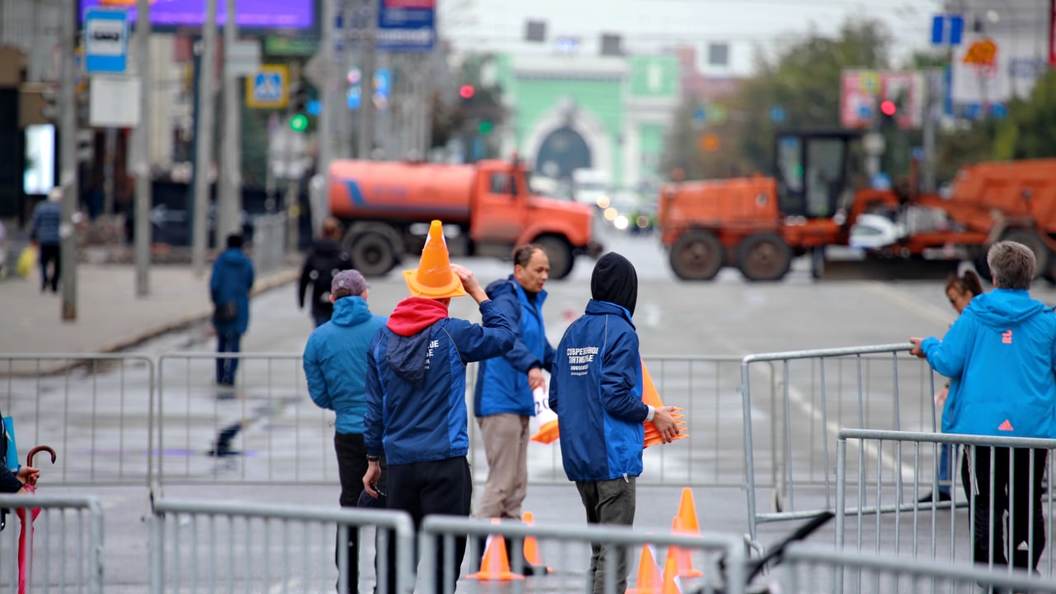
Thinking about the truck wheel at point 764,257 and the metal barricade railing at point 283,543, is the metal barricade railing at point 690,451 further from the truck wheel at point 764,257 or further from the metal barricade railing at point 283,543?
the truck wheel at point 764,257

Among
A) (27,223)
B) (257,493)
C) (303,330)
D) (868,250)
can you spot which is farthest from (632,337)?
(27,223)

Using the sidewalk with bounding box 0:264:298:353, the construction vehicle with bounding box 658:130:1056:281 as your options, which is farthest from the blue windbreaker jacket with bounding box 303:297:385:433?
the construction vehicle with bounding box 658:130:1056:281

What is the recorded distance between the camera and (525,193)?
126 feet

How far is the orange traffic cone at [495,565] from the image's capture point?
9.12m

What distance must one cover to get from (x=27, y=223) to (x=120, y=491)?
29712mm

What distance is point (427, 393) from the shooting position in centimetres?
785

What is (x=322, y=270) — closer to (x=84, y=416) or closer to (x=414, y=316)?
(x=84, y=416)

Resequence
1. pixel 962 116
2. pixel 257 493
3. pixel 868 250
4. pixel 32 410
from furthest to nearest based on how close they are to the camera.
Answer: pixel 962 116
pixel 868 250
pixel 32 410
pixel 257 493

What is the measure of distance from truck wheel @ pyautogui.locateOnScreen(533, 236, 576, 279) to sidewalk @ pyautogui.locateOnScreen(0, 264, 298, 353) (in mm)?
4900

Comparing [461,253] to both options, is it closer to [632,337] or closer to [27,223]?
[27,223]

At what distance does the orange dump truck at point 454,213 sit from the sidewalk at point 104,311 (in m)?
1.76

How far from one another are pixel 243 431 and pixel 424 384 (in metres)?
6.34

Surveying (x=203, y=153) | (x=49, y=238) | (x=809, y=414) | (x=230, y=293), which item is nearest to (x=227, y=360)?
(x=230, y=293)

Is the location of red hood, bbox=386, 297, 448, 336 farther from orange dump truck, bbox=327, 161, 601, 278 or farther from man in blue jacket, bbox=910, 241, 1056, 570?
orange dump truck, bbox=327, 161, 601, 278
